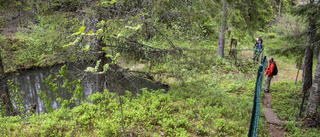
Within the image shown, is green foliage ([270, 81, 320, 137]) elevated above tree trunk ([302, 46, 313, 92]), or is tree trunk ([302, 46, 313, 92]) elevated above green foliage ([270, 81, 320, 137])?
tree trunk ([302, 46, 313, 92])

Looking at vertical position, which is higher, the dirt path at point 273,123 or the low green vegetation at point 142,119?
the low green vegetation at point 142,119

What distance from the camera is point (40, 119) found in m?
4.93

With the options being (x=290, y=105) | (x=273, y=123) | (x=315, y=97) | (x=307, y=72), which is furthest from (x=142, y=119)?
(x=307, y=72)

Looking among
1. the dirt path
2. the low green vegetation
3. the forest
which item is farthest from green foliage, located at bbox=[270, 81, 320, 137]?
the low green vegetation

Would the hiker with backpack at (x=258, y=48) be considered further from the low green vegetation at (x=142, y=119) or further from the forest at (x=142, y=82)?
the low green vegetation at (x=142, y=119)

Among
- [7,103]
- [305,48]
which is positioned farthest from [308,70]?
[7,103]

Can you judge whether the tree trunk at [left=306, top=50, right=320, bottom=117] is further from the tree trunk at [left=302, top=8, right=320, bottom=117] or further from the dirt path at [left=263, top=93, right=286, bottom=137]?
the dirt path at [left=263, top=93, right=286, bottom=137]

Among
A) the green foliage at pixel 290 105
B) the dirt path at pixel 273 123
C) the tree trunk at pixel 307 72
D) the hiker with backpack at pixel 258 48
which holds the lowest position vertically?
the dirt path at pixel 273 123

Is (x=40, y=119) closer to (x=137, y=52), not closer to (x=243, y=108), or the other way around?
(x=137, y=52)

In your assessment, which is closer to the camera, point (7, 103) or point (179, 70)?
point (179, 70)

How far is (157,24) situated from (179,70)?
1699mm

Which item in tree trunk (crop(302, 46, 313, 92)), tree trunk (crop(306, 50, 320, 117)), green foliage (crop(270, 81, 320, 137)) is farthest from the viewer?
tree trunk (crop(302, 46, 313, 92))

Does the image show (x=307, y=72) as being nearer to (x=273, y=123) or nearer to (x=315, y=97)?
(x=315, y=97)

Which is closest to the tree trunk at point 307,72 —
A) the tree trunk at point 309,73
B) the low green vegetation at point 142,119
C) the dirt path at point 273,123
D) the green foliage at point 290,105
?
the tree trunk at point 309,73
